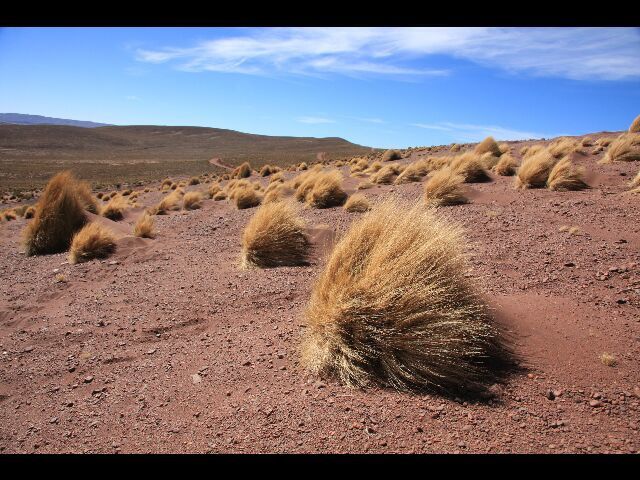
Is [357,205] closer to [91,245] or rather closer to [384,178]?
[384,178]

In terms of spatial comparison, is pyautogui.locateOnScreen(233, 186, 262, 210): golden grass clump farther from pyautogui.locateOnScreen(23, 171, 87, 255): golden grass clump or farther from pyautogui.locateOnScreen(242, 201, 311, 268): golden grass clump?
pyautogui.locateOnScreen(242, 201, 311, 268): golden grass clump

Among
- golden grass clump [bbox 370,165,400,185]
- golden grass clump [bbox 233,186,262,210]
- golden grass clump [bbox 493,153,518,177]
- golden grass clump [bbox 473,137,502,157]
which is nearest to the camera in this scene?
golden grass clump [bbox 493,153,518,177]

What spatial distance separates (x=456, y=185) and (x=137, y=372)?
7.06 metres

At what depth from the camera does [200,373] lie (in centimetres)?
A: 353

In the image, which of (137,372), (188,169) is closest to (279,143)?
(188,169)

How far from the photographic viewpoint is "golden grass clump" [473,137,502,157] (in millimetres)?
16188

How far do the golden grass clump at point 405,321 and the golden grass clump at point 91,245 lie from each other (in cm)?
579

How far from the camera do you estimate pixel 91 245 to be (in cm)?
769

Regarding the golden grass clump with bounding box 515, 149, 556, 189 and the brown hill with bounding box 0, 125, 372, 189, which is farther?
the brown hill with bounding box 0, 125, 372, 189

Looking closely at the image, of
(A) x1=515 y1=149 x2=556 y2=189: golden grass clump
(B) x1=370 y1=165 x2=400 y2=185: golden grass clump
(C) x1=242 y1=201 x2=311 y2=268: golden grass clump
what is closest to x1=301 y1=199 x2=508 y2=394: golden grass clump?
(C) x1=242 y1=201 x2=311 y2=268: golden grass clump

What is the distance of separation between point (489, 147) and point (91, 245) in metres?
14.8

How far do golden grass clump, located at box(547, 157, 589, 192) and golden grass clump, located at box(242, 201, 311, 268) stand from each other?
5.26 m

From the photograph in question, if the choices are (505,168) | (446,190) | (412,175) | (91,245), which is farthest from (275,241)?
(505,168)
